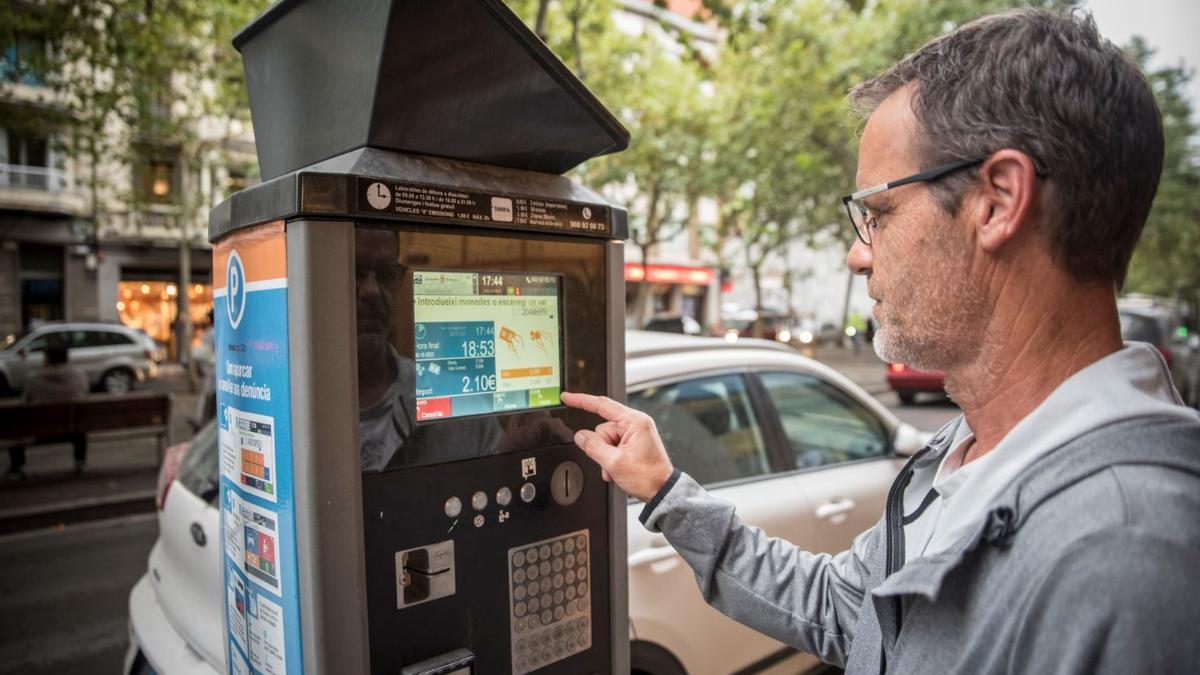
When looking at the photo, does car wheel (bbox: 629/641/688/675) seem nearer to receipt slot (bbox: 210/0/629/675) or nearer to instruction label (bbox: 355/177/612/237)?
receipt slot (bbox: 210/0/629/675)

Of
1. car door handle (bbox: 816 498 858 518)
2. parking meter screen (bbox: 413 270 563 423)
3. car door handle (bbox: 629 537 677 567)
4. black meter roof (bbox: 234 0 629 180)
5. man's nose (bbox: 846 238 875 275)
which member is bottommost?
car door handle (bbox: 816 498 858 518)

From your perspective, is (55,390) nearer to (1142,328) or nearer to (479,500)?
(479,500)

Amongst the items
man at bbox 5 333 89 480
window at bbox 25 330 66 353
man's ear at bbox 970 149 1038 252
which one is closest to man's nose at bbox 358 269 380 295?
man's ear at bbox 970 149 1038 252

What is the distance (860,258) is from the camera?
1211 millimetres

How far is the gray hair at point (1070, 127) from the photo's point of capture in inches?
35.4

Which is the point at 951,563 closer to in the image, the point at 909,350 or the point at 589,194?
the point at 909,350

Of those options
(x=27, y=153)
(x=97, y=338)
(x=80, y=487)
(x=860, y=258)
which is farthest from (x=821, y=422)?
(x=27, y=153)

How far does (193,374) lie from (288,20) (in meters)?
15.0

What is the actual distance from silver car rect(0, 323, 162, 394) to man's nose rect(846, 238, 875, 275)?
1565 cm

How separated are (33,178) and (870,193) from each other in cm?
2358

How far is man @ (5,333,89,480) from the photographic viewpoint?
6.84 metres

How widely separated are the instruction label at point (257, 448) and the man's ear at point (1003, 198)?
1.07 meters

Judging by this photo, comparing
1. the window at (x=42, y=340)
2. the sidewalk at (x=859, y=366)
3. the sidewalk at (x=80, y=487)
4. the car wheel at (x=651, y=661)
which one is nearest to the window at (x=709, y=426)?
the car wheel at (x=651, y=661)

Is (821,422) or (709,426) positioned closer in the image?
(709,426)
